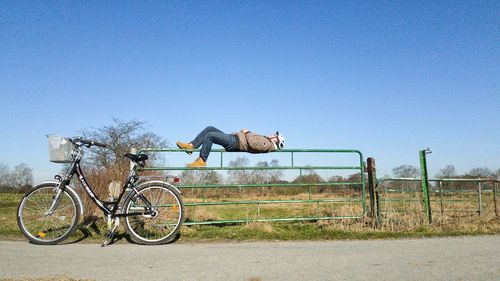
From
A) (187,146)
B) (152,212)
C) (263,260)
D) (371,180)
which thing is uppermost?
(187,146)

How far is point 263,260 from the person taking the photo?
402 centimetres

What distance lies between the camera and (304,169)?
7242mm

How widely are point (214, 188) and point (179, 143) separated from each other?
3.91ft

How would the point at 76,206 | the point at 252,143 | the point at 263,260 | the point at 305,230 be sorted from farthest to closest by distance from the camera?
1. the point at 252,143
2. the point at 305,230
3. the point at 76,206
4. the point at 263,260

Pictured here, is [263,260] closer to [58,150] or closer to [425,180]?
[58,150]

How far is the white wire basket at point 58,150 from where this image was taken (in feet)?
17.6

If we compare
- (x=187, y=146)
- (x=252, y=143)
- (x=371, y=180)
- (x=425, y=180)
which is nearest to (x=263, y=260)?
(x=252, y=143)

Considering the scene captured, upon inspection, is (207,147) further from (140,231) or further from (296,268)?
(296,268)

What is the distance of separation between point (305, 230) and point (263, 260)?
2.33 meters

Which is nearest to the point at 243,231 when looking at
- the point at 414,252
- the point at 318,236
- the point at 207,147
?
the point at 318,236

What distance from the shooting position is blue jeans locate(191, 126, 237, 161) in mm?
6371

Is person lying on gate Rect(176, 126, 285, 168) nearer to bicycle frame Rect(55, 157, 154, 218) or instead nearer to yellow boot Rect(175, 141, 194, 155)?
yellow boot Rect(175, 141, 194, 155)

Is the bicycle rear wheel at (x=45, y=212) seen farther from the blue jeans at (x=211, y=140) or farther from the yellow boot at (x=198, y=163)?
the blue jeans at (x=211, y=140)

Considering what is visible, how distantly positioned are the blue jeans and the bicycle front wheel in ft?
4.06
